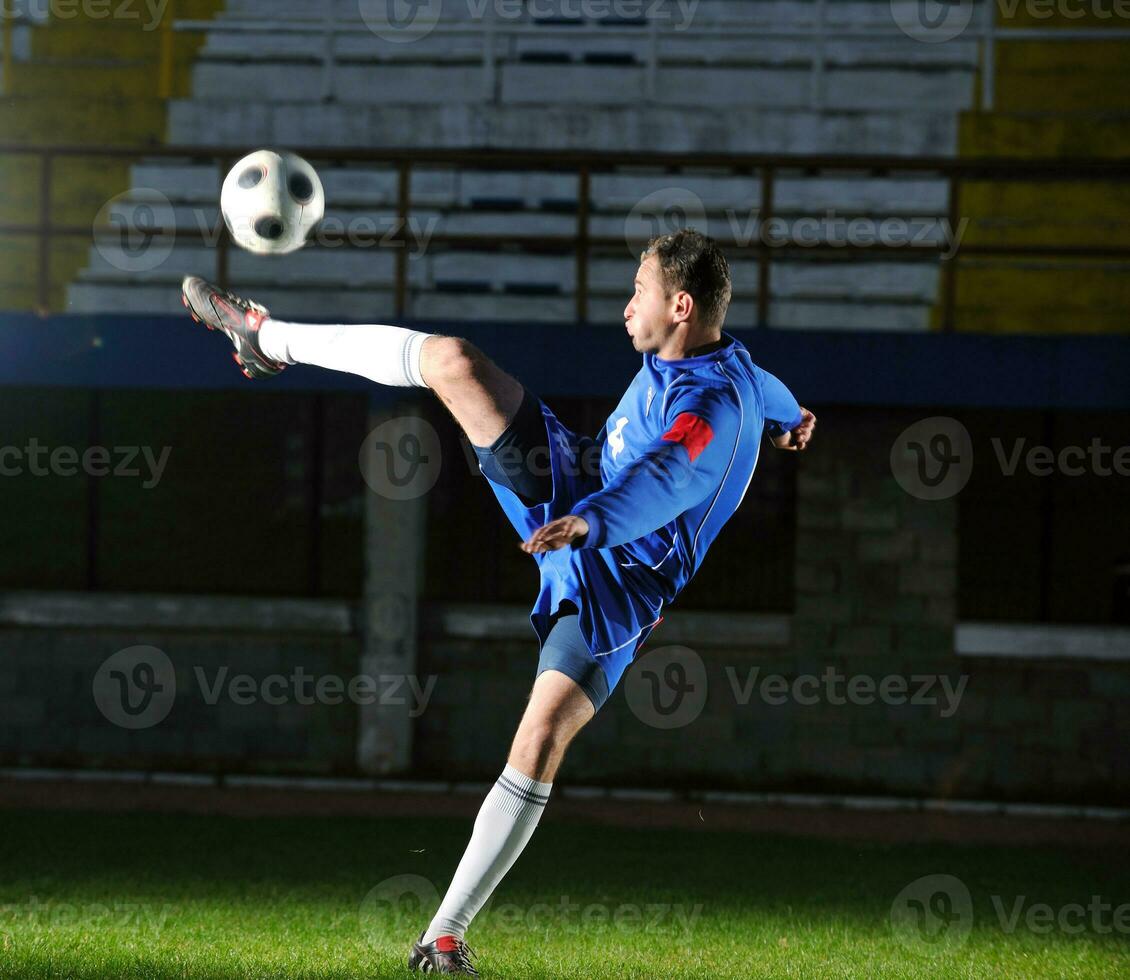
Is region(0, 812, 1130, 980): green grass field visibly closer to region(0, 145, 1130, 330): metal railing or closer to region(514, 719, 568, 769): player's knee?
region(514, 719, 568, 769): player's knee

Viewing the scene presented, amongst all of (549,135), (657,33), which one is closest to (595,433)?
(549,135)

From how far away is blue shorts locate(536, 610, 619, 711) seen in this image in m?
4.29

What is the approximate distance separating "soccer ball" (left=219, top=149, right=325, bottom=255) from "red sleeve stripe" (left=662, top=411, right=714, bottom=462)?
242 centimetres

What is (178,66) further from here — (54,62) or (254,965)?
(254,965)

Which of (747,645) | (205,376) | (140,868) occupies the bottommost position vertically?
(140,868)

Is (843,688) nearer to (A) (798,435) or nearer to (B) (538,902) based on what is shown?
(B) (538,902)

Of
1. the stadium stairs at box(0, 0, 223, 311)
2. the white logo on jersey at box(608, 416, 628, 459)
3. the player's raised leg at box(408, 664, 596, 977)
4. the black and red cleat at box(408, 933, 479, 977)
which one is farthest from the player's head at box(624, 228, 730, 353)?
the stadium stairs at box(0, 0, 223, 311)

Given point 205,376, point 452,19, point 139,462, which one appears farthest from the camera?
point 452,19

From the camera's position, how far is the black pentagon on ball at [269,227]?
5859mm

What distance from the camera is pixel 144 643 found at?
1114 cm

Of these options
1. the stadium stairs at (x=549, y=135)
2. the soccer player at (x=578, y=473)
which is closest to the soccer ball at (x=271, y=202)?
the soccer player at (x=578, y=473)

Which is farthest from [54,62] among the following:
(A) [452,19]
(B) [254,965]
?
(B) [254,965]

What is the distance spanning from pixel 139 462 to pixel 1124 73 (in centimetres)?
1018

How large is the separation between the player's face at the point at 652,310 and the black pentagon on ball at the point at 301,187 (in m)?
2.07
